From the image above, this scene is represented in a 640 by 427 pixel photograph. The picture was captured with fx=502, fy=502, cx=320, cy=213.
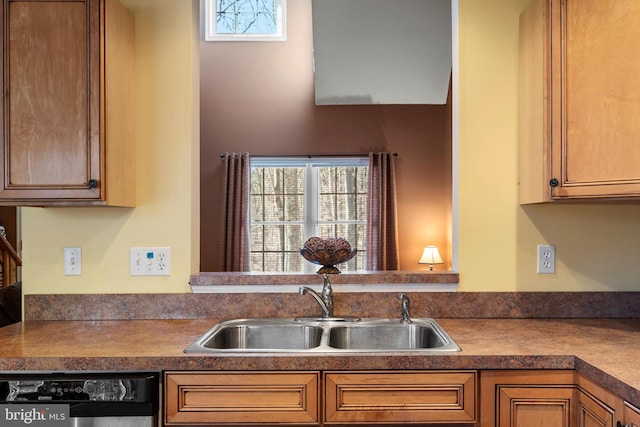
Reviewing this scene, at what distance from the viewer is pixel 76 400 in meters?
1.39

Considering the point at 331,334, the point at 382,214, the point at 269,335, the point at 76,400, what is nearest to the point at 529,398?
the point at 331,334

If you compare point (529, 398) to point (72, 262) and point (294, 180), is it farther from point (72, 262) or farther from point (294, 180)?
point (294, 180)

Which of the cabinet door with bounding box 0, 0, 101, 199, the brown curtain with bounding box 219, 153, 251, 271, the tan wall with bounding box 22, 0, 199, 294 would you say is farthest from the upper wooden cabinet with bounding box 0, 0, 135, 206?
the brown curtain with bounding box 219, 153, 251, 271

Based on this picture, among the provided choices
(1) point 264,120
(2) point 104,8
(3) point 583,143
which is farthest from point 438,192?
(2) point 104,8

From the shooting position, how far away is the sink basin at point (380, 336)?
6.05 ft

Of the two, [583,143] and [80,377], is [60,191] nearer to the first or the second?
[80,377]

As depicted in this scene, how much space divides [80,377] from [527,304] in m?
1.59

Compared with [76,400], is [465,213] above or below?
above

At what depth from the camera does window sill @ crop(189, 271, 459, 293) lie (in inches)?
77.2

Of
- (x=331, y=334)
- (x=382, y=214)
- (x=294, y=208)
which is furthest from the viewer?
(x=294, y=208)

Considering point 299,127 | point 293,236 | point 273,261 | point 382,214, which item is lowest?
point 273,261

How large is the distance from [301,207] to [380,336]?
3.43m

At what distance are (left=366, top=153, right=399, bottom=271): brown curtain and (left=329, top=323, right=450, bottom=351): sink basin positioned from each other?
317 centimetres

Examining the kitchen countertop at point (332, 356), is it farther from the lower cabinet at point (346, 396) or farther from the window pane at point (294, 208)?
the window pane at point (294, 208)
